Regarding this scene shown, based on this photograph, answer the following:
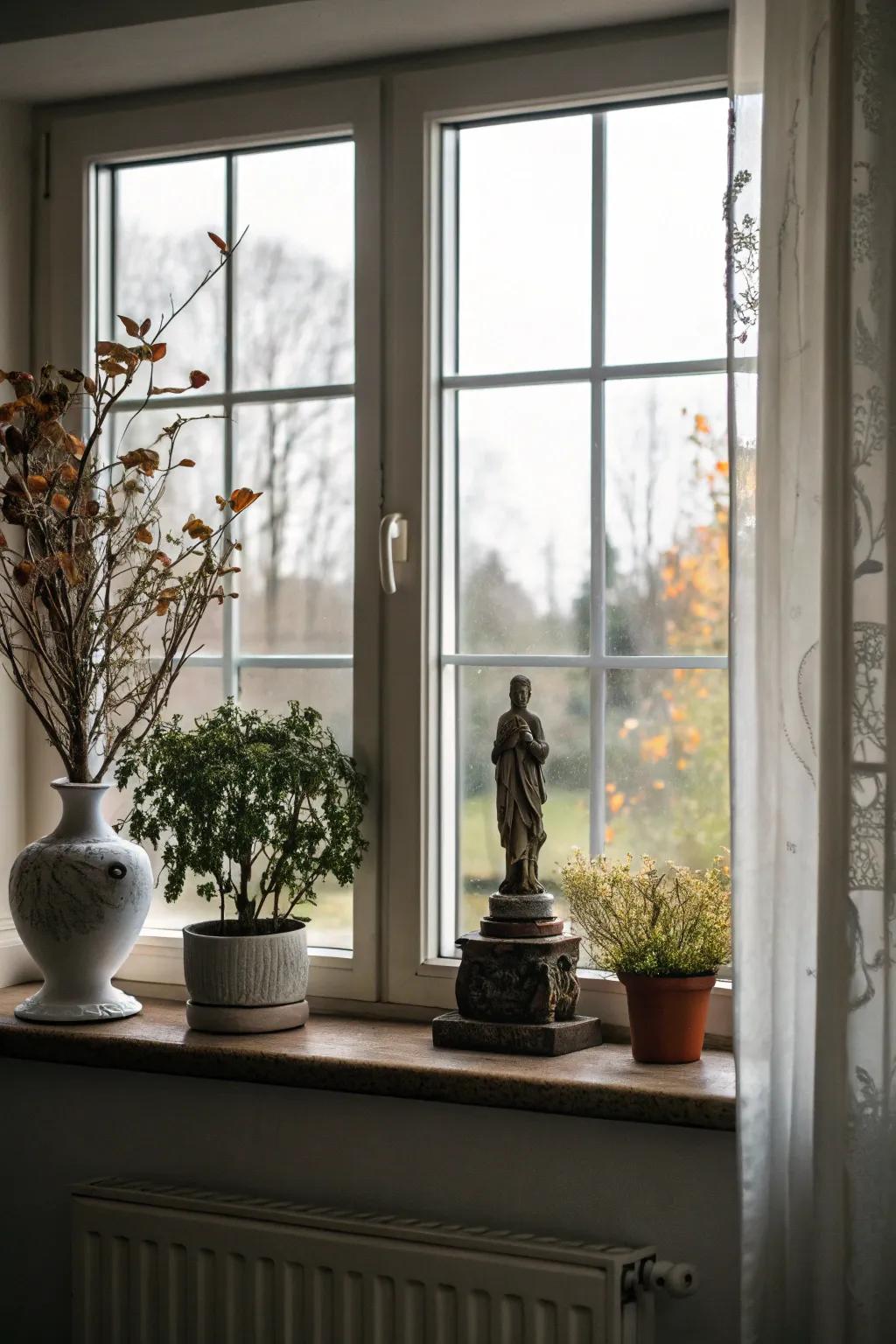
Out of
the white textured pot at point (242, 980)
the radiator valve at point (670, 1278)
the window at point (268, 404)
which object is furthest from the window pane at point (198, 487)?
the radiator valve at point (670, 1278)

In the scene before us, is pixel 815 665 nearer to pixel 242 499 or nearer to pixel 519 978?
pixel 519 978

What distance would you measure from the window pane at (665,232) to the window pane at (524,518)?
0.16m

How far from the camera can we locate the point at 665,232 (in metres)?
2.50

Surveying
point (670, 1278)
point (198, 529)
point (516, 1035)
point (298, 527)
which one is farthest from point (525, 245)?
point (670, 1278)

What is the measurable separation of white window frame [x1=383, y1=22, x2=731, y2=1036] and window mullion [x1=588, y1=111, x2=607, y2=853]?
4.9 inches

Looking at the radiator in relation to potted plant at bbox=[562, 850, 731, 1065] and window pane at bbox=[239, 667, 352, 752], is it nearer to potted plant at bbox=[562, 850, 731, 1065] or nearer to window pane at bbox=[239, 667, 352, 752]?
potted plant at bbox=[562, 850, 731, 1065]

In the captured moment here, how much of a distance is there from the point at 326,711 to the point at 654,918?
75 centimetres

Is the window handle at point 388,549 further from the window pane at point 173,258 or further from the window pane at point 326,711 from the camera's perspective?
the window pane at point 173,258

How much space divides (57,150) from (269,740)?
125 centimetres

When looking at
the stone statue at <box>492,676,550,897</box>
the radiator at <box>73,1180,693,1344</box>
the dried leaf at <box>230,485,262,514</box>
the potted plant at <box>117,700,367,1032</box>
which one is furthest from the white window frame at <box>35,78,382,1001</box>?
the radiator at <box>73,1180,693,1344</box>

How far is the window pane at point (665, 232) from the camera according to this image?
2.46 m

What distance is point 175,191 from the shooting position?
9.36ft

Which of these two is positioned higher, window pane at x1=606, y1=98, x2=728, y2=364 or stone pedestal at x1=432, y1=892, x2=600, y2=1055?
window pane at x1=606, y1=98, x2=728, y2=364

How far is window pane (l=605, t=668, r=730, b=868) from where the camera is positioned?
2457 mm
